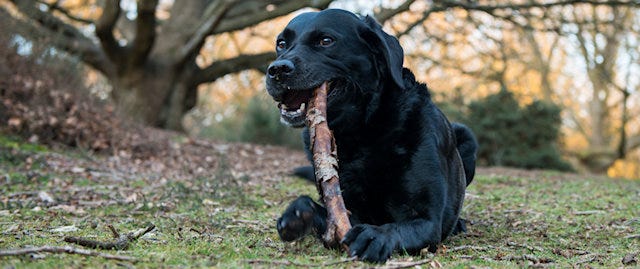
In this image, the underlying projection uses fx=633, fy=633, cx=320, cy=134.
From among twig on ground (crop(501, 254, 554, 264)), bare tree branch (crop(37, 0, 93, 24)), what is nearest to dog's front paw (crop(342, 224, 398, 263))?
twig on ground (crop(501, 254, 554, 264))

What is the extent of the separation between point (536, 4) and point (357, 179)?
9470mm

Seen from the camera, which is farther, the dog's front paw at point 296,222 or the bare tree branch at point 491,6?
the bare tree branch at point 491,6

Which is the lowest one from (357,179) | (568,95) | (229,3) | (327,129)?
(568,95)

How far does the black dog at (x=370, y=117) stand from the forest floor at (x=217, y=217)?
372 millimetres

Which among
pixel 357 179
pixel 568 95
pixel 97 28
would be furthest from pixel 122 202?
pixel 568 95

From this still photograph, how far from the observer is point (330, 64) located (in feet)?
12.1

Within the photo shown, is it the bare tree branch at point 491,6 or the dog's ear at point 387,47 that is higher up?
the bare tree branch at point 491,6


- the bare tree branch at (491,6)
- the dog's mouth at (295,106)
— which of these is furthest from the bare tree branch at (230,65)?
the dog's mouth at (295,106)

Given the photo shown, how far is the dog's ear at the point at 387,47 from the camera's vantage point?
149 inches

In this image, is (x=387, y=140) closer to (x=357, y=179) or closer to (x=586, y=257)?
(x=357, y=179)

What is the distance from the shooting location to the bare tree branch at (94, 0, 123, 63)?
458 inches

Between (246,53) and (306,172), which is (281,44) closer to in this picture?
(306,172)

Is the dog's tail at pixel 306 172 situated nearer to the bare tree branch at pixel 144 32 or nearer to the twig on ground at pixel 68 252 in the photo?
the twig on ground at pixel 68 252

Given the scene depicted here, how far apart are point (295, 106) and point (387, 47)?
656 millimetres
